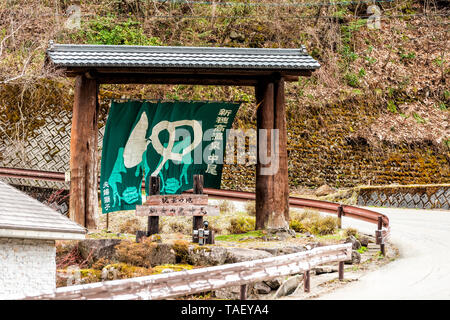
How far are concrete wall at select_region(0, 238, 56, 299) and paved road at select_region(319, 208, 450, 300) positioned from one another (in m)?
5.22

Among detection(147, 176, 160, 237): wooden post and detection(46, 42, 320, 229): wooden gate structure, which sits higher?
detection(46, 42, 320, 229): wooden gate structure

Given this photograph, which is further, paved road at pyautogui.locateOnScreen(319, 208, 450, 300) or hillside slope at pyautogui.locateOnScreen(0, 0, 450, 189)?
hillside slope at pyautogui.locateOnScreen(0, 0, 450, 189)

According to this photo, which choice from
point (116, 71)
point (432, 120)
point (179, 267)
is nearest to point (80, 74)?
point (116, 71)

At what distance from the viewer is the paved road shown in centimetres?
1031

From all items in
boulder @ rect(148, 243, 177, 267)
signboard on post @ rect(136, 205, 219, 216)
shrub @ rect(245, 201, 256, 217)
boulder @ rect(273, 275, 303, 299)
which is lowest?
boulder @ rect(273, 275, 303, 299)

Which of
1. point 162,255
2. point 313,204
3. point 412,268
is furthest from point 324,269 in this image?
point 313,204

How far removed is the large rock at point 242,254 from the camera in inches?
506

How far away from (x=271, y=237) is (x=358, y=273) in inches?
121

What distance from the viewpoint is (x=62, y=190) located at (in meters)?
22.1

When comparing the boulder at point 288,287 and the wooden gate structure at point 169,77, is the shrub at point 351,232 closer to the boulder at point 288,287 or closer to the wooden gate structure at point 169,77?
the wooden gate structure at point 169,77

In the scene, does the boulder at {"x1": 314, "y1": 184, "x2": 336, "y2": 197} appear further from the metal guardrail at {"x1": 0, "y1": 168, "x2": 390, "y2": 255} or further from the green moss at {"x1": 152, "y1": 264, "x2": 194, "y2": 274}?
the green moss at {"x1": 152, "y1": 264, "x2": 194, "y2": 274}

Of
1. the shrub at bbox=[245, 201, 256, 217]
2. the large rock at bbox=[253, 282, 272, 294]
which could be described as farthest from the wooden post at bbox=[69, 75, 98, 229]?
the shrub at bbox=[245, 201, 256, 217]

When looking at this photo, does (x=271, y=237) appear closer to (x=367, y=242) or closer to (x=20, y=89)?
(x=367, y=242)

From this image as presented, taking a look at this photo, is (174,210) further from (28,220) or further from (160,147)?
(28,220)
